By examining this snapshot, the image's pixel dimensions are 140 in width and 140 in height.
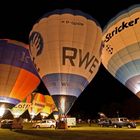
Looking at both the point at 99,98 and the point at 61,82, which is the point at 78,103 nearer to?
the point at 99,98

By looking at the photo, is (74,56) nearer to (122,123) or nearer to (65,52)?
(65,52)

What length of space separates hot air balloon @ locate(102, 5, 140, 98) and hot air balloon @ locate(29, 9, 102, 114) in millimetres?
1696

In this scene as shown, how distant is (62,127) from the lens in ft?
83.9

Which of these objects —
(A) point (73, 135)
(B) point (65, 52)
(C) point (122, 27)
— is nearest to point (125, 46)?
(C) point (122, 27)

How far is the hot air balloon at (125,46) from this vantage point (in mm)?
24891

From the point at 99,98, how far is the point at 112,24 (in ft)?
239

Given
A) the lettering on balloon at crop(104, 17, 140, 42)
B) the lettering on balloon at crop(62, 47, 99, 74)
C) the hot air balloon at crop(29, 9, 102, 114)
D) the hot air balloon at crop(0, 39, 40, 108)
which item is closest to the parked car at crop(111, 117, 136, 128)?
the hot air balloon at crop(29, 9, 102, 114)

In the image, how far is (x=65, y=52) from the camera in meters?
24.8

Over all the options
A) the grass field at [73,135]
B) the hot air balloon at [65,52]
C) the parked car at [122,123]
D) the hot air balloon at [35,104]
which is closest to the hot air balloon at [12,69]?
the hot air balloon at [65,52]

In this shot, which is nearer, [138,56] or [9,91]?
[138,56]

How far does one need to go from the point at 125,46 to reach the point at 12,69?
10.1 meters

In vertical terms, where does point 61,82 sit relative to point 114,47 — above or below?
below

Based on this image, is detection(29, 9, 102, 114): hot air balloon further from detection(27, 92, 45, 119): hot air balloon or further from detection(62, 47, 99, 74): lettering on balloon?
detection(27, 92, 45, 119): hot air balloon

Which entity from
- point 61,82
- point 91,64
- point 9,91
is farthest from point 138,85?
point 9,91
